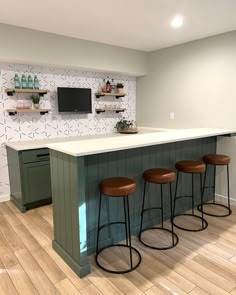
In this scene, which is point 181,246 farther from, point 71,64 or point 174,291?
point 71,64

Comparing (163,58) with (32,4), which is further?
(163,58)

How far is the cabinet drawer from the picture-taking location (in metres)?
3.13

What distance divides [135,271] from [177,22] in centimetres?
281

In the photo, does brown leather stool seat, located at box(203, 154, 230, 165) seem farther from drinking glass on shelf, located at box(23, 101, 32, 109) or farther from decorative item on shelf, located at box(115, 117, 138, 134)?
drinking glass on shelf, located at box(23, 101, 32, 109)

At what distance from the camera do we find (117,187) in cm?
203

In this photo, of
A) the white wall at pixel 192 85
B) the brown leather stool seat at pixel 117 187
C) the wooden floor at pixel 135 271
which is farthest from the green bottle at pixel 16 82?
the white wall at pixel 192 85

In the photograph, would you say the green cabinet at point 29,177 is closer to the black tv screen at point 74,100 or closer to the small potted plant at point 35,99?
the small potted plant at point 35,99

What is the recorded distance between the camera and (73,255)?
2111 millimetres

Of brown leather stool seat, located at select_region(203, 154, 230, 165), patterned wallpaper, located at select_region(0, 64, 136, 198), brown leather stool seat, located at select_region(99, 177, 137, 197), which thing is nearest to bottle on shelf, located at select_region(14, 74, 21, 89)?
patterned wallpaper, located at select_region(0, 64, 136, 198)

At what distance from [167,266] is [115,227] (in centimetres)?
64

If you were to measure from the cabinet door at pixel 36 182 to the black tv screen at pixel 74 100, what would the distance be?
1023 mm

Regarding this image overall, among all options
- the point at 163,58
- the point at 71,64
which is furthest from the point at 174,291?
the point at 163,58

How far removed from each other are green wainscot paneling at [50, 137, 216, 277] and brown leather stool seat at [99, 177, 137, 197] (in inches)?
7.1

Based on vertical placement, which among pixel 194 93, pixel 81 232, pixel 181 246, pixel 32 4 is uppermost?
pixel 32 4
